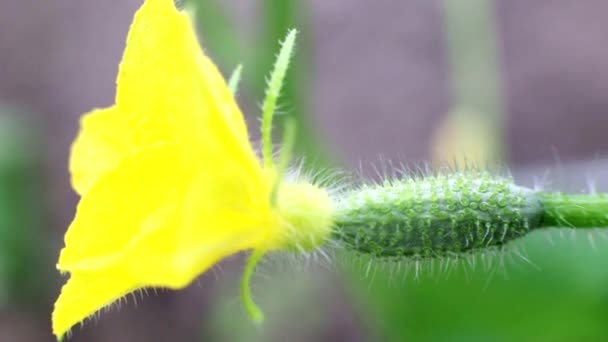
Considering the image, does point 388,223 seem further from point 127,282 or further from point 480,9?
point 480,9

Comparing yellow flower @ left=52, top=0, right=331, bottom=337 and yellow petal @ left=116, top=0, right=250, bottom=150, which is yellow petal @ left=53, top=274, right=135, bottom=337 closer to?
yellow flower @ left=52, top=0, right=331, bottom=337

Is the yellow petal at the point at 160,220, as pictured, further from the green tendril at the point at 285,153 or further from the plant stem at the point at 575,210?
the plant stem at the point at 575,210

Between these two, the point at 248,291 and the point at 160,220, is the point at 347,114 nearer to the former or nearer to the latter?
the point at 248,291

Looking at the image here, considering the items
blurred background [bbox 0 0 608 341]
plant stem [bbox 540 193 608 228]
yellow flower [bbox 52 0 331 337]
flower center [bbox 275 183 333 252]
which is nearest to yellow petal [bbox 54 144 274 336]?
yellow flower [bbox 52 0 331 337]

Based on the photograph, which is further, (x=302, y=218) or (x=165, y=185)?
(x=302, y=218)

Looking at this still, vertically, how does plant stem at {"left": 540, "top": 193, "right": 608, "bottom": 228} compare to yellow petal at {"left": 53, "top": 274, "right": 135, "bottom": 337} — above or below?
above

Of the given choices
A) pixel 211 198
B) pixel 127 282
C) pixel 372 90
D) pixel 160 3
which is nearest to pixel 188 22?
pixel 160 3

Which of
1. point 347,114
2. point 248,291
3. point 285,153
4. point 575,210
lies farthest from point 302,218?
point 347,114
